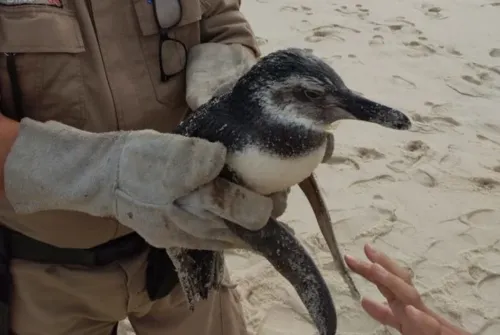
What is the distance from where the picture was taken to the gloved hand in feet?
2.79

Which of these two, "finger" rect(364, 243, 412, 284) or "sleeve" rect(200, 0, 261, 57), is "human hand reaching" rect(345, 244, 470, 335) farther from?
"sleeve" rect(200, 0, 261, 57)

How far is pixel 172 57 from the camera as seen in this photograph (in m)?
1.08

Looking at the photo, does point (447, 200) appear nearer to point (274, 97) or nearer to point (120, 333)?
point (120, 333)

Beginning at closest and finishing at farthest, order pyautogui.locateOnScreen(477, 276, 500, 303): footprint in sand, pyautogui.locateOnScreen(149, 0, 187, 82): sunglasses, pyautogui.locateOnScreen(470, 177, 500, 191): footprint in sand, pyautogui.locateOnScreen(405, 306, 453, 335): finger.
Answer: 1. pyautogui.locateOnScreen(149, 0, 187, 82): sunglasses
2. pyautogui.locateOnScreen(405, 306, 453, 335): finger
3. pyautogui.locateOnScreen(477, 276, 500, 303): footprint in sand
4. pyautogui.locateOnScreen(470, 177, 500, 191): footprint in sand

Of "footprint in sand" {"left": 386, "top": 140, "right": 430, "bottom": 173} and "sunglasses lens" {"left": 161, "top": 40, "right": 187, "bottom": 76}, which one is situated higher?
"sunglasses lens" {"left": 161, "top": 40, "right": 187, "bottom": 76}

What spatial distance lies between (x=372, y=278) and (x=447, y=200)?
1.06m

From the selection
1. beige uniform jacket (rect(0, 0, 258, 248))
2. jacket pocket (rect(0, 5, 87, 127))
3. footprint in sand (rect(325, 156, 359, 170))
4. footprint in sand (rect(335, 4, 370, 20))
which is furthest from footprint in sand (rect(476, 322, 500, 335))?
footprint in sand (rect(335, 4, 370, 20))

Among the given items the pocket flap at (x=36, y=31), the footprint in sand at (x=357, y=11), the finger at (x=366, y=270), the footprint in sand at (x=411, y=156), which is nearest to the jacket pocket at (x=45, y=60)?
the pocket flap at (x=36, y=31)

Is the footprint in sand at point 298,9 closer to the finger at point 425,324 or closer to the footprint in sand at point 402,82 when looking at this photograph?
the footprint in sand at point 402,82

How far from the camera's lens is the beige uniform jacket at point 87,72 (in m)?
0.95

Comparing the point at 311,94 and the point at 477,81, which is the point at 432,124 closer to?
the point at 477,81

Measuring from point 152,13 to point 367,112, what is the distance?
384 mm

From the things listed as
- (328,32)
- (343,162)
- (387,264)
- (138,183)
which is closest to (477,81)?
(328,32)

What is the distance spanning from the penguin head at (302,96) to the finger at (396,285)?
0.47 meters
